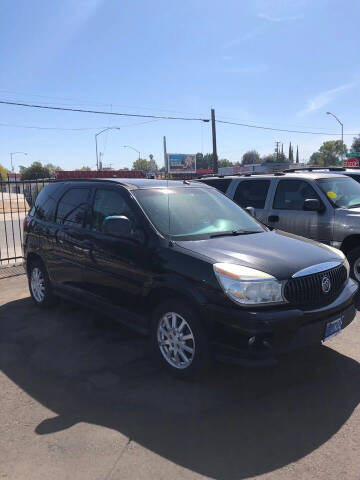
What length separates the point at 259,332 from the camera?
3139mm

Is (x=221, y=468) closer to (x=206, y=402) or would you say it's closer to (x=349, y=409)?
(x=206, y=402)

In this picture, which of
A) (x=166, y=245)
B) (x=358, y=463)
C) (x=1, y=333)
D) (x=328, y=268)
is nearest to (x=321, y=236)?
(x=328, y=268)

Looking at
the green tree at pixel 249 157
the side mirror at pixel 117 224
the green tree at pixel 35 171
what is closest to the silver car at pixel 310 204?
the side mirror at pixel 117 224

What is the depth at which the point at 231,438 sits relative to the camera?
2900 mm

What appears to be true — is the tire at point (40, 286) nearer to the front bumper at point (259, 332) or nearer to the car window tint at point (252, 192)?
the front bumper at point (259, 332)

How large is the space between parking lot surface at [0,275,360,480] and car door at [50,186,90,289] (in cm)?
87

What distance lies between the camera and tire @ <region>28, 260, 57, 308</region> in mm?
5695

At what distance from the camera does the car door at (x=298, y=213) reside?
6730 mm

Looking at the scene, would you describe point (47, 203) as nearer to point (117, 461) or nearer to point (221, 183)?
point (221, 183)

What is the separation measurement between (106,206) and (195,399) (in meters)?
2.32

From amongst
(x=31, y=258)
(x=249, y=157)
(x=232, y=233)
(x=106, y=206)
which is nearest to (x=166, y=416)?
(x=232, y=233)

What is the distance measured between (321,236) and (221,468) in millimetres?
4910

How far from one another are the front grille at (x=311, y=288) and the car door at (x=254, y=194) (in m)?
3.83

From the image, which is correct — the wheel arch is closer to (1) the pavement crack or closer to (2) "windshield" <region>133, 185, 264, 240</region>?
(2) "windshield" <region>133, 185, 264, 240</region>
